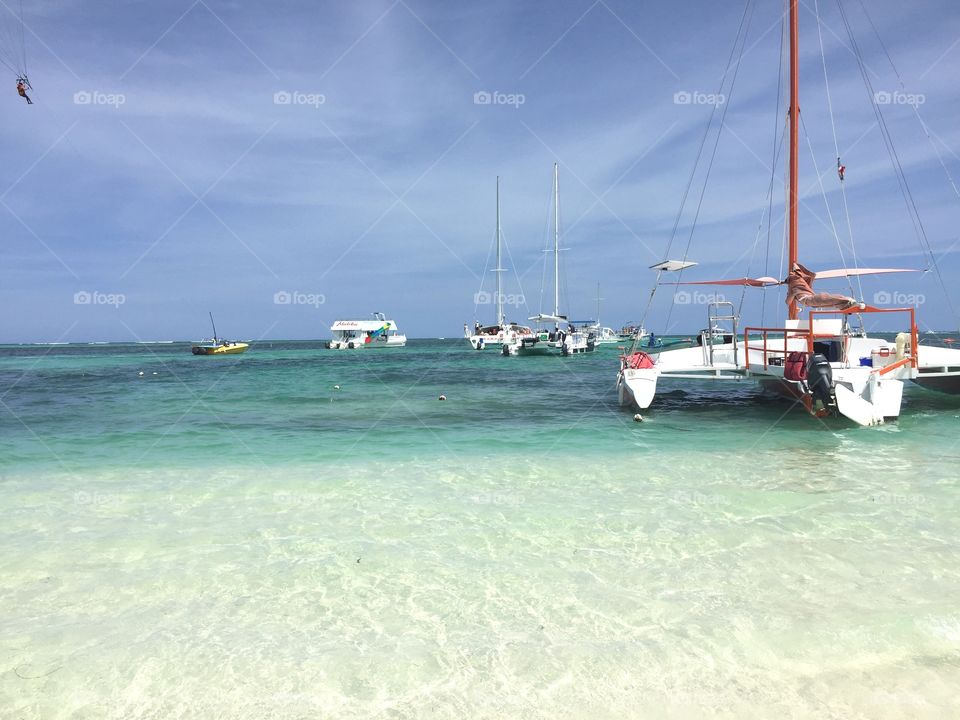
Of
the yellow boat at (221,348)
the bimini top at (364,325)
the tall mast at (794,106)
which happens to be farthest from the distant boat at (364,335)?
the tall mast at (794,106)

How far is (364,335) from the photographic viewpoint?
→ 360ft

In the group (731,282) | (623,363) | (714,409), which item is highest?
(731,282)

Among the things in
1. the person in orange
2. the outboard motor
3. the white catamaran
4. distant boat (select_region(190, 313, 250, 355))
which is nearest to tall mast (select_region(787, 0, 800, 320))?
the white catamaran

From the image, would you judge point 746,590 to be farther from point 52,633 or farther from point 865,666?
point 52,633

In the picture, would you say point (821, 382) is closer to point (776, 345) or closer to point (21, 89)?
point (776, 345)

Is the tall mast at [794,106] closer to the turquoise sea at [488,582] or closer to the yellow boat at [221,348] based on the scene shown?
the turquoise sea at [488,582]

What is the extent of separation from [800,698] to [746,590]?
1540 millimetres

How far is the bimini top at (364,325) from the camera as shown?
4235 inches

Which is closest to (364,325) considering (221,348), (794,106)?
(221,348)

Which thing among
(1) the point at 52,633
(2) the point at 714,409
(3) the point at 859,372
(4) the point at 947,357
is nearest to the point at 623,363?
(2) the point at 714,409

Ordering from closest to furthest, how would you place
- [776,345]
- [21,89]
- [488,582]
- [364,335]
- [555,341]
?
[488,582]
[21,89]
[776,345]
[555,341]
[364,335]

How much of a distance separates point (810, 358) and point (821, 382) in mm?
787

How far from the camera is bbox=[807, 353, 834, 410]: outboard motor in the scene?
13.6m

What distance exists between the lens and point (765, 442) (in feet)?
39.7
